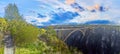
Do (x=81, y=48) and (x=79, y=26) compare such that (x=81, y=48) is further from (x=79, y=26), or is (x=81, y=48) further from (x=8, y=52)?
(x=8, y=52)

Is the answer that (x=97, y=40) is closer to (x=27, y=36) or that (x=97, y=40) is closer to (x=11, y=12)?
(x=27, y=36)

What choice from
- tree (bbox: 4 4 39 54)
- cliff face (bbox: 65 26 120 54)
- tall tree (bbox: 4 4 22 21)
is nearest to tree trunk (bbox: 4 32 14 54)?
tree (bbox: 4 4 39 54)

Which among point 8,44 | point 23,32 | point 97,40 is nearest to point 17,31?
point 23,32

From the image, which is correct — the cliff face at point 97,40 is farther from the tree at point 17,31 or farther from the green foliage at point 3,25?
the green foliage at point 3,25

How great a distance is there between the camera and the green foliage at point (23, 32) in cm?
319

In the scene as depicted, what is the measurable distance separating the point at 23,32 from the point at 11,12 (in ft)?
0.77

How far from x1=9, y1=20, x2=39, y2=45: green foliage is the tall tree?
5 cm

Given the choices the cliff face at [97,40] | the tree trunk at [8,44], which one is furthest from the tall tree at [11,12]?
the cliff face at [97,40]

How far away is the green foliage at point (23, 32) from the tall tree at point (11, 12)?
50mm

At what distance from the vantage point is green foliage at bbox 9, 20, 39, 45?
3.19 m

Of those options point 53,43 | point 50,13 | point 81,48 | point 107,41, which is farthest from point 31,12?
point 107,41

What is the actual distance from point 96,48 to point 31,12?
776mm

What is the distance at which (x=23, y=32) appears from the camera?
10.5 feet

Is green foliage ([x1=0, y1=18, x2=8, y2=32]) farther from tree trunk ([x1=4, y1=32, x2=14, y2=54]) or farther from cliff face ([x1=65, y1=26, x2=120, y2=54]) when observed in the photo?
cliff face ([x1=65, y1=26, x2=120, y2=54])
